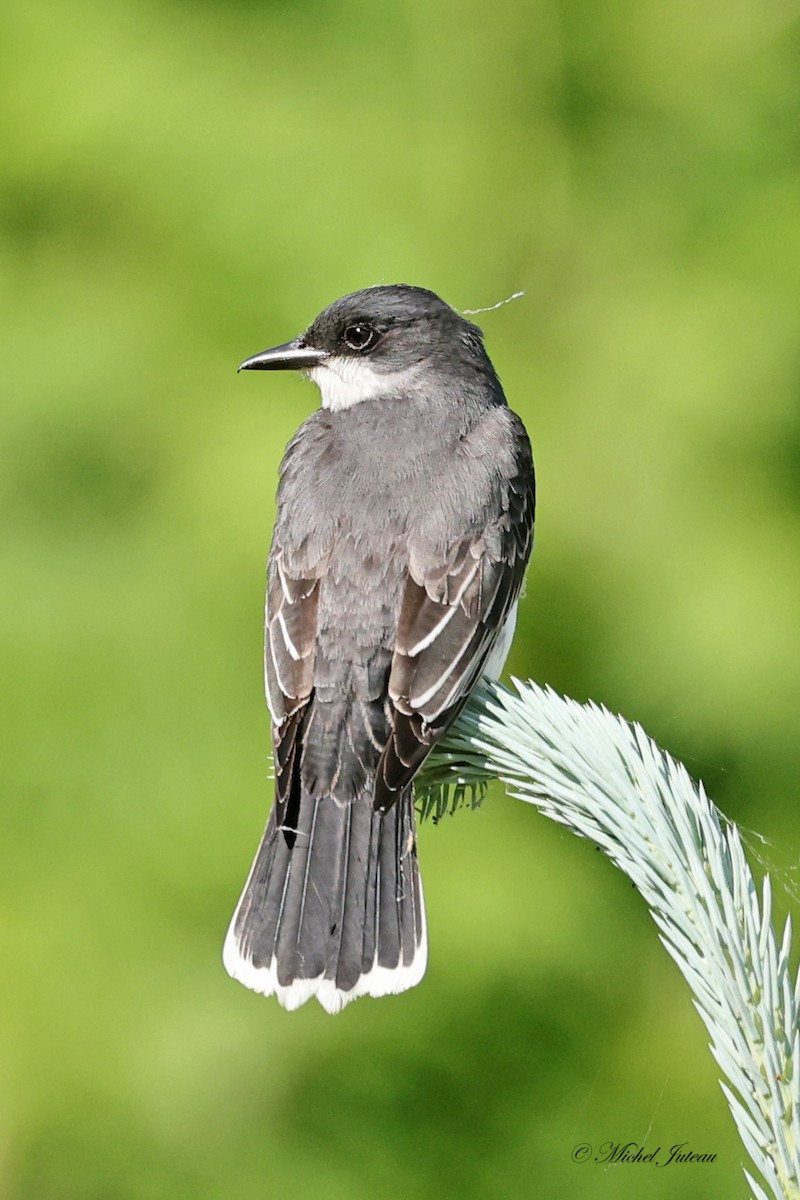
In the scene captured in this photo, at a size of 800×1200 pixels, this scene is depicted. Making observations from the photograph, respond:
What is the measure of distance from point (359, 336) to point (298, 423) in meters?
0.87

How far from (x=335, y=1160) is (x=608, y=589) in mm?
1957

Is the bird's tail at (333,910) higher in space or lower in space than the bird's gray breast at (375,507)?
lower

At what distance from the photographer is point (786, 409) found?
4773 millimetres

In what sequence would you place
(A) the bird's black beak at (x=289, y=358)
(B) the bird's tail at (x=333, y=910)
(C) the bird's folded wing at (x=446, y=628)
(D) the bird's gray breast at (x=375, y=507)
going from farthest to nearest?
(A) the bird's black beak at (x=289, y=358), (D) the bird's gray breast at (x=375, y=507), (C) the bird's folded wing at (x=446, y=628), (B) the bird's tail at (x=333, y=910)

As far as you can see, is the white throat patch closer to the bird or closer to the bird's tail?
the bird

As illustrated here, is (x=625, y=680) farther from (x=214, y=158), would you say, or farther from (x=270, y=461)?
(x=214, y=158)

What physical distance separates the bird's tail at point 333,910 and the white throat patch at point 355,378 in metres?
1.40

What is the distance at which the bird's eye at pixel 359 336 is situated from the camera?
3.96 m

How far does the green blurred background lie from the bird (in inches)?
35.2

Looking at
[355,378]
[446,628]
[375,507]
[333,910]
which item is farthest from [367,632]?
[355,378]

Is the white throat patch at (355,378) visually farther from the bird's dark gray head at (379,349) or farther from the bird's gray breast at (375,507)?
the bird's gray breast at (375,507)

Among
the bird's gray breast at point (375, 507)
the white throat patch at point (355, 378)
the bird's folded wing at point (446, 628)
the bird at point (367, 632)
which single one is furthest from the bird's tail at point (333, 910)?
the white throat patch at point (355, 378)

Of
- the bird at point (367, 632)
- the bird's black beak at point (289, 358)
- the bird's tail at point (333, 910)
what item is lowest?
the bird's tail at point (333, 910)

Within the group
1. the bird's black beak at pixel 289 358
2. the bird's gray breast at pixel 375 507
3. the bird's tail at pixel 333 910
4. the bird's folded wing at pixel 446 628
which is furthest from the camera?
the bird's black beak at pixel 289 358
